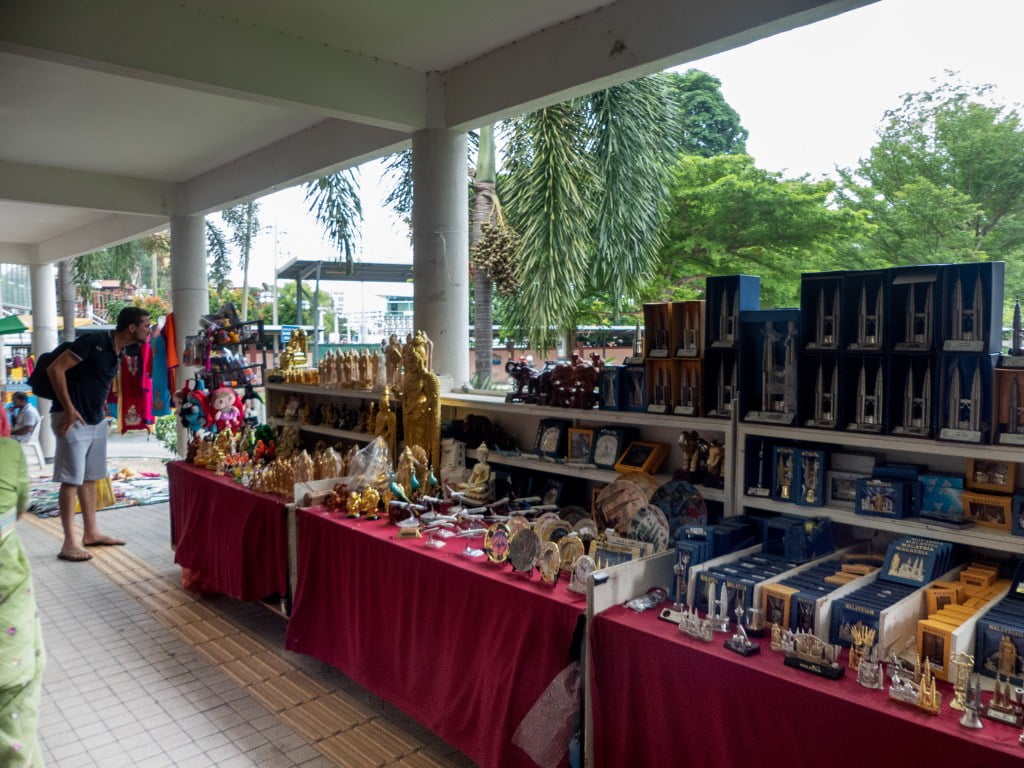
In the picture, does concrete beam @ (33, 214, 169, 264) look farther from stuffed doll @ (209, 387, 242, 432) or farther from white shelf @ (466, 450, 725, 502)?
white shelf @ (466, 450, 725, 502)

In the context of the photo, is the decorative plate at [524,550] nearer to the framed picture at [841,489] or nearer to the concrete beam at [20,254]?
the framed picture at [841,489]

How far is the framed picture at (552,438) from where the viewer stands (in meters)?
3.34

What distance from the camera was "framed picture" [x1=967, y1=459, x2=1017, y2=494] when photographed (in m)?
2.09

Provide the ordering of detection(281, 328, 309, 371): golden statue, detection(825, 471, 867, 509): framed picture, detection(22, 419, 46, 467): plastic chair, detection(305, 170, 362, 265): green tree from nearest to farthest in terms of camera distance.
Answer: detection(825, 471, 867, 509): framed picture → detection(281, 328, 309, 371): golden statue → detection(305, 170, 362, 265): green tree → detection(22, 419, 46, 467): plastic chair

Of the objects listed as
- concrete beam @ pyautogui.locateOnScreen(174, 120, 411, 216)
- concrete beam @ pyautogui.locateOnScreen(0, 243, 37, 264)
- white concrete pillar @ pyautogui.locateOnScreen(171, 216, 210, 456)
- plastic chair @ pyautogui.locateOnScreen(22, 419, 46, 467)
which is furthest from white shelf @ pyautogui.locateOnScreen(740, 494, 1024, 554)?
concrete beam @ pyautogui.locateOnScreen(0, 243, 37, 264)

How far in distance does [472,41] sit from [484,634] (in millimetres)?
2876

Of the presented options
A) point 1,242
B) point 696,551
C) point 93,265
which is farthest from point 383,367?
point 93,265

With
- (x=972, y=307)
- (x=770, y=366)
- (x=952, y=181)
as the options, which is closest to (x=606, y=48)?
(x=770, y=366)

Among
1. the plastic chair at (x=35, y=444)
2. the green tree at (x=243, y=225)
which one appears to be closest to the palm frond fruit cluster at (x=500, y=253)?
the plastic chair at (x=35, y=444)

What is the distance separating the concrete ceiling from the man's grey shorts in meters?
2.20

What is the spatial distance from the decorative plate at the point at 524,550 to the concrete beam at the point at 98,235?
20.6ft

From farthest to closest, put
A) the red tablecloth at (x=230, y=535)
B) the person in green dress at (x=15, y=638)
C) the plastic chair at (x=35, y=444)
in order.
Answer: the plastic chair at (x=35, y=444)
the red tablecloth at (x=230, y=535)
the person in green dress at (x=15, y=638)

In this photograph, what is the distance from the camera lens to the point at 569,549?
101 inches

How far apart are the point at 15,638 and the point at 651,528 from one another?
1.93 meters
